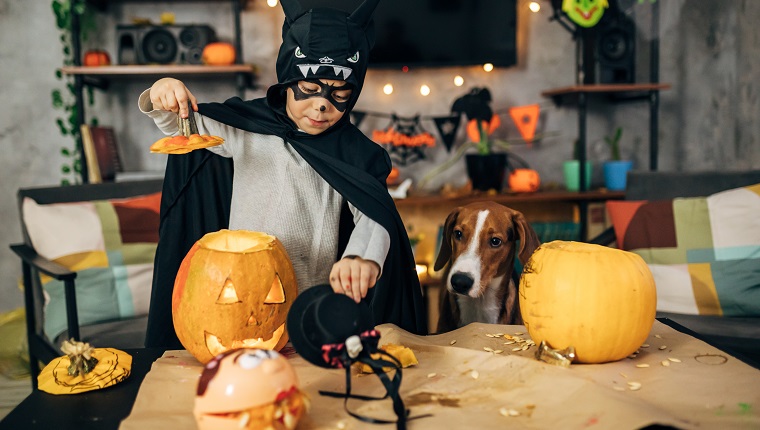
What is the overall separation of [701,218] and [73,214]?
2466mm

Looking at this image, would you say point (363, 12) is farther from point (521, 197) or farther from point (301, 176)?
point (521, 197)

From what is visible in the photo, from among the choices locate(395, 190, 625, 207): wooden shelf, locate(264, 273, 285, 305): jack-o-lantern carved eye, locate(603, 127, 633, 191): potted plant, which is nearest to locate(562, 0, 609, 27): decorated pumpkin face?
locate(603, 127, 633, 191): potted plant

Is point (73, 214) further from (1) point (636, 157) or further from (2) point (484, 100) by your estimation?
(1) point (636, 157)

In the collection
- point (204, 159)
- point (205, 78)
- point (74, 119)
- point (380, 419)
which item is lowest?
point (380, 419)

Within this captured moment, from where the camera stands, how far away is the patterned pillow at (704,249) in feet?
7.52

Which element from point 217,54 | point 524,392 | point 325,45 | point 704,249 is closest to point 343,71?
point 325,45

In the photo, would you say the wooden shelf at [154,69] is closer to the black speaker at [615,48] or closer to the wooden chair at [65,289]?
the wooden chair at [65,289]

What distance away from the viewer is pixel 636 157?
427cm

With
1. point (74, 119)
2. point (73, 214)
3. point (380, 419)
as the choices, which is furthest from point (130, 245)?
point (380, 419)

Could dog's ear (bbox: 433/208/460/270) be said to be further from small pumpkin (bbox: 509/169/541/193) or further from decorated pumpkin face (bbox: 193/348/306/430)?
small pumpkin (bbox: 509/169/541/193)

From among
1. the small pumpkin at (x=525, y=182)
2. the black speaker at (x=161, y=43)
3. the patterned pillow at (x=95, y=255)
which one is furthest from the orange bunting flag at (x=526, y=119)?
the patterned pillow at (x=95, y=255)

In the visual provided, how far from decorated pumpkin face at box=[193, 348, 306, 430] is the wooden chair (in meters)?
1.40

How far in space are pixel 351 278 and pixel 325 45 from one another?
522 millimetres

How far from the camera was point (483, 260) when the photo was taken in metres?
1.94
